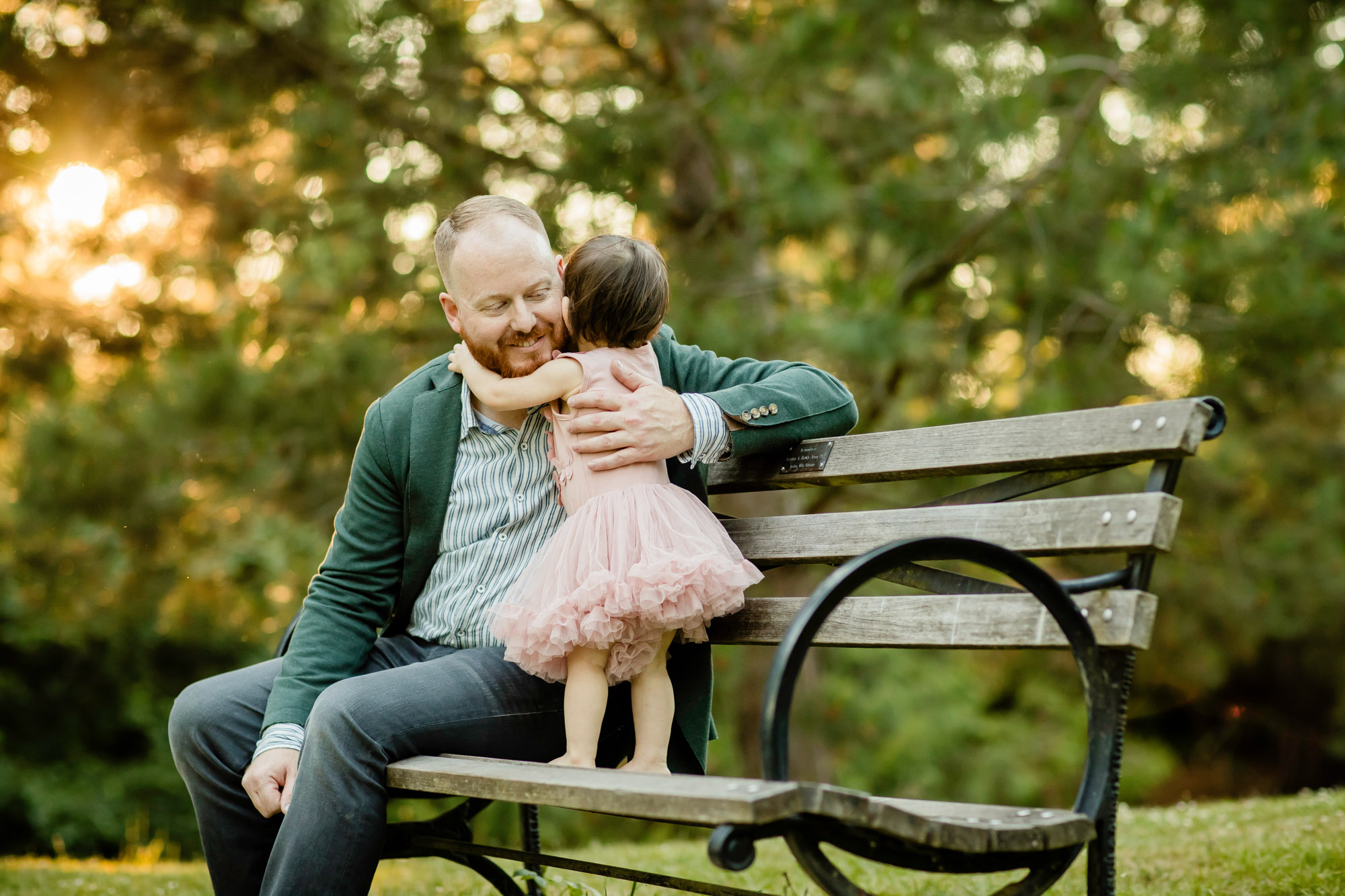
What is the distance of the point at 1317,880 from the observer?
105 inches

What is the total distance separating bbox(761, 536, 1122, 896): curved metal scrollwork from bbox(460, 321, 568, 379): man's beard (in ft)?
3.13

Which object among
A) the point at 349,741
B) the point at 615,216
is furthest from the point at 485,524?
the point at 615,216

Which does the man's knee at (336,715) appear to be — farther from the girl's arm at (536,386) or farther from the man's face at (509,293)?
the man's face at (509,293)

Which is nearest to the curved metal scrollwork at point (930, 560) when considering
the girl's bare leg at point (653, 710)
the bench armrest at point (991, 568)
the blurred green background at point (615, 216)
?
the bench armrest at point (991, 568)

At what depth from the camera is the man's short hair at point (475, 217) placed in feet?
7.99

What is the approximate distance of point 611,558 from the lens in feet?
7.00

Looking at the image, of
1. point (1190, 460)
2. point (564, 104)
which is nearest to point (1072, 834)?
point (564, 104)

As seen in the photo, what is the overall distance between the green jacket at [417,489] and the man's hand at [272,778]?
153mm

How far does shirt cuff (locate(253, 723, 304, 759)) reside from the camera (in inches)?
86.8

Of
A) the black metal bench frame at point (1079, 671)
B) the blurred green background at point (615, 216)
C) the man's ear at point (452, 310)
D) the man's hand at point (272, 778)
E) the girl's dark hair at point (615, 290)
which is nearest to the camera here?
the black metal bench frame at point (1079, 671)

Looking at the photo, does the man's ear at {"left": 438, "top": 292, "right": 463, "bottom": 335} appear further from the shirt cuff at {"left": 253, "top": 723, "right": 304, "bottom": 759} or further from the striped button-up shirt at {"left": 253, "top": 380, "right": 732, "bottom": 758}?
the shirt cuff at {"left": 253, "top": 723, "right": 304, "bottom": 759}

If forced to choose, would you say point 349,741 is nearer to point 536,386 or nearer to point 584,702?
point 584,702

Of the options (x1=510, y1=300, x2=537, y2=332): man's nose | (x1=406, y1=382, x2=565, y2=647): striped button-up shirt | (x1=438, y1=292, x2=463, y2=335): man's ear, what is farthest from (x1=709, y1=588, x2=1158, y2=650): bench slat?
(x1=438, y1=292, x2=463, y2=335): man's ear

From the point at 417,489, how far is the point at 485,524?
0.55 ft
